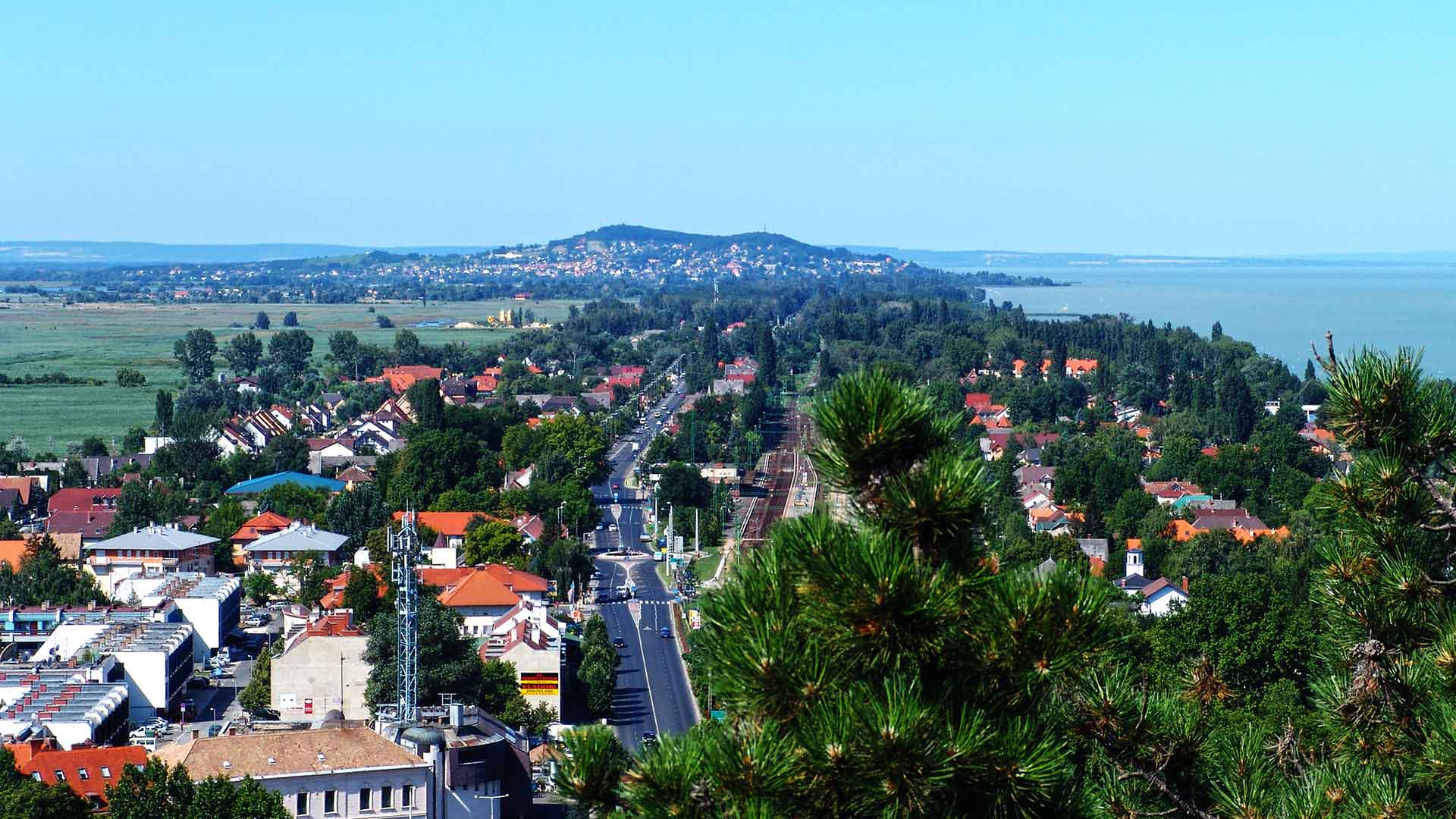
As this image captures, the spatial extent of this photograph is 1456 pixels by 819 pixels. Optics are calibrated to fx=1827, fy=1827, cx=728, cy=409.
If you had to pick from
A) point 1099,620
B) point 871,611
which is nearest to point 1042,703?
A: point 1099,620

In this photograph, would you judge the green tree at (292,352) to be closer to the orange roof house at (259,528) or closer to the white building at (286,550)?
the orange roof house at (259,528)

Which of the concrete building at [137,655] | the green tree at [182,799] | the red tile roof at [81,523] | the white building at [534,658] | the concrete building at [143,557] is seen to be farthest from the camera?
the red tile roof at [81,523]

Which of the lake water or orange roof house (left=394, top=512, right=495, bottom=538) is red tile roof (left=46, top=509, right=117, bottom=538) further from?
the lake water

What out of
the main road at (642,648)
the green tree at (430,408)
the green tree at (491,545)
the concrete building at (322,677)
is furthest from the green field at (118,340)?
the concrete building at (322,677)

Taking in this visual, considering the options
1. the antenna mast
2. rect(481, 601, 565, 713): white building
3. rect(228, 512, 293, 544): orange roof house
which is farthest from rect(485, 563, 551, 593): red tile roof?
the antenna mast

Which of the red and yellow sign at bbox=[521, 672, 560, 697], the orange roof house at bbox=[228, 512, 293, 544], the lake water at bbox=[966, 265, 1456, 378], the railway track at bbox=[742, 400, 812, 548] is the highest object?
the red and yellow sign at bbox=[521, 672, 560, 697]

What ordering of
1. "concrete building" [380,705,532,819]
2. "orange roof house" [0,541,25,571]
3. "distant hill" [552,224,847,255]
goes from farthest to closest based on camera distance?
"distant hill" [552,224,847,255] < "orange roof house" [0,541,25,571] < "concrete building" [380,705,532,819]
